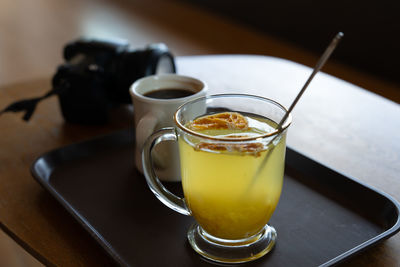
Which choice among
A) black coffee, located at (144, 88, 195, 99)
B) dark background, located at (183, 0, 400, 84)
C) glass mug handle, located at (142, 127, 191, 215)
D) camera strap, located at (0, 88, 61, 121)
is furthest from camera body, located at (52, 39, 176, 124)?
dark background, located at (183, 0, 400, 84)

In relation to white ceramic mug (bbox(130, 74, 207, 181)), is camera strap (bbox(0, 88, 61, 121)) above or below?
below

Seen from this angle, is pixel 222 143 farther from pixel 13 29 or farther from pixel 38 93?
pixel 13 29

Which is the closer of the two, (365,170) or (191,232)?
(191,232)

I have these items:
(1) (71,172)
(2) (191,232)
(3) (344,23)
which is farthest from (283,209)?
(3) (344,23)

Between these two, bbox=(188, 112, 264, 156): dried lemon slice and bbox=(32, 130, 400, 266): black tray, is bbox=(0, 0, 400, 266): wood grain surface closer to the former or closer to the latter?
bbox=(32, 130, 400, 266): black tray

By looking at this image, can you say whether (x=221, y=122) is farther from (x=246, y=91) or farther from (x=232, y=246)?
(x=246, y=91)

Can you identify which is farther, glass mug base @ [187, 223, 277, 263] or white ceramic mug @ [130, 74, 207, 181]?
white ceramic mug @ [130, 74, 207, 181]

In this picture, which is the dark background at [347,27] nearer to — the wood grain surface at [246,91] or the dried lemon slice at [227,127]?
the wood grain surface at [246,91]
